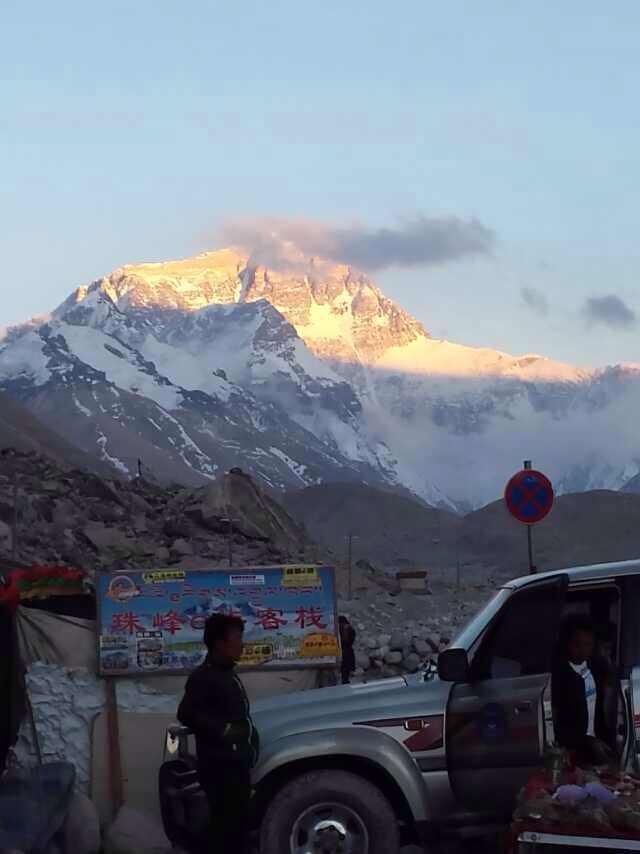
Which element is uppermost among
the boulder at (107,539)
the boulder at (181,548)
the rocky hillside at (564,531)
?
the rocky hillside at (564,531)

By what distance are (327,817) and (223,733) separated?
2.93 feet

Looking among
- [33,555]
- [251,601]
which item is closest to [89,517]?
[33,555]

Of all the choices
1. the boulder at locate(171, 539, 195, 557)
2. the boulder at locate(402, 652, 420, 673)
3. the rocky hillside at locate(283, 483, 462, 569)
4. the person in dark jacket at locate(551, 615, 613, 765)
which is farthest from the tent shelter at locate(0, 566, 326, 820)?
the rocky hillside at locate(283, 483, 462, 569)

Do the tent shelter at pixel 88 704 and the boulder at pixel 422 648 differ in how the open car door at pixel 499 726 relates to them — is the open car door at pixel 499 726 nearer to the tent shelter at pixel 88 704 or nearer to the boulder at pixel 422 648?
the tent shelter at pixel 88 704

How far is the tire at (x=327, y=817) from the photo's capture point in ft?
25.7

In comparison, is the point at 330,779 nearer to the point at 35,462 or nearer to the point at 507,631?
the point at 507,631

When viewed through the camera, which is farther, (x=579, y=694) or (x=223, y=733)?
(x=579, y=694)

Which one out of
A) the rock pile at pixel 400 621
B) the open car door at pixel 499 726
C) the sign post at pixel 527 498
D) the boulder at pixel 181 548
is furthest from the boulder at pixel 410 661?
the boulder at pixel 181 548

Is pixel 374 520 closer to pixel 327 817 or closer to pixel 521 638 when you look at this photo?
pixel 521 638

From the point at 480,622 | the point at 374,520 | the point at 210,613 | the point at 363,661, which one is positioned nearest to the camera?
the point at 480,622

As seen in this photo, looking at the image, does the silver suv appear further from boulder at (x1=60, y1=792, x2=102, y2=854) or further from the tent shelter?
the tent shelter

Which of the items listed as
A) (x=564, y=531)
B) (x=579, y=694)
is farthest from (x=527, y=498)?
(x=564, y=531)

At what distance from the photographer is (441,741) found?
25.8 feet

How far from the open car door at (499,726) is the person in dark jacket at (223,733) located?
111cm
